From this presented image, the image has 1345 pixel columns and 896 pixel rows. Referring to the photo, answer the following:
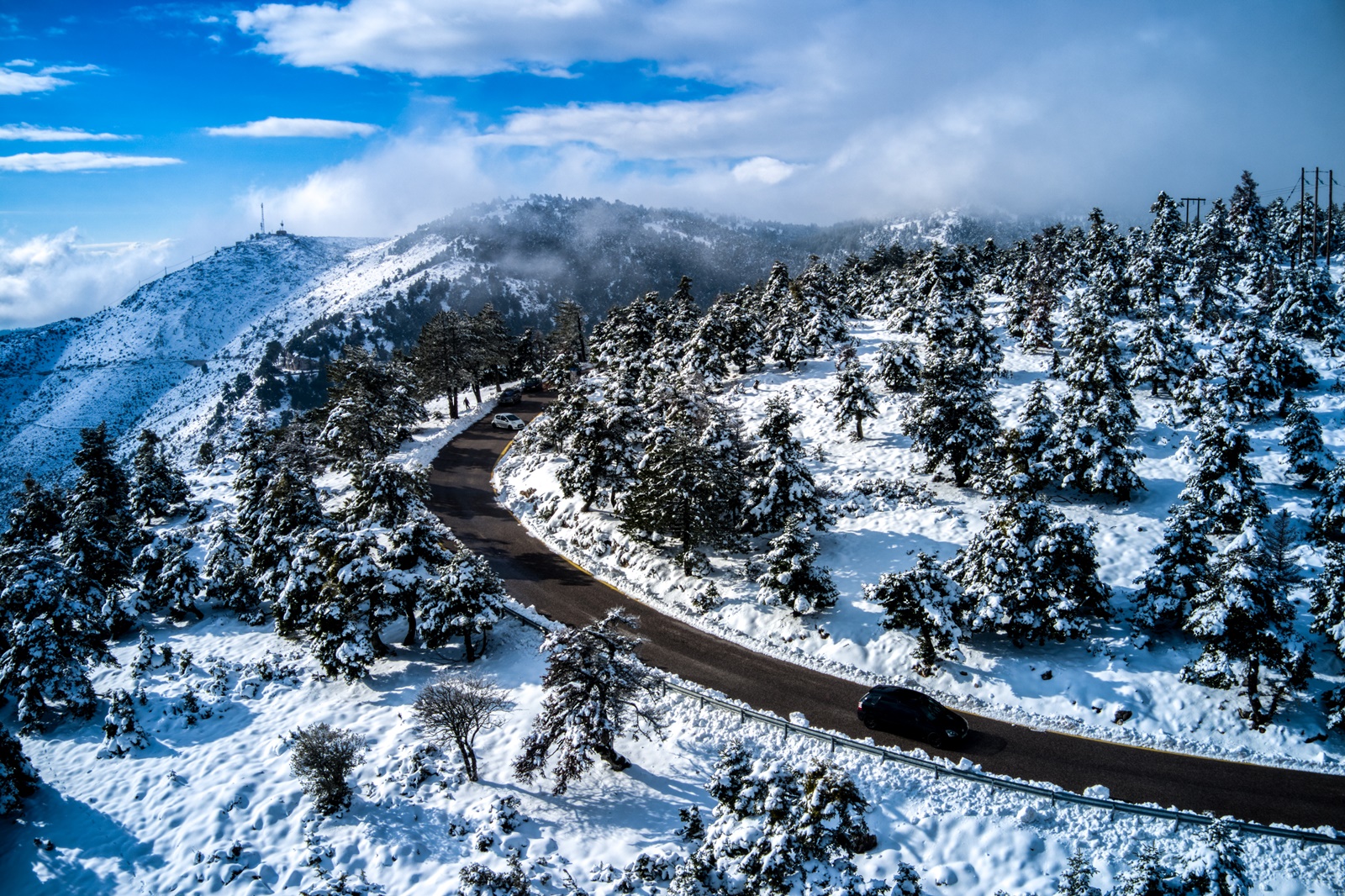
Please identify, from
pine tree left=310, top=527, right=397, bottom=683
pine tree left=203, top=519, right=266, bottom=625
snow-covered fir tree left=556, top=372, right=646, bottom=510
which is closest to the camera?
pine tree left=310, top=527, right=397, bottom=683

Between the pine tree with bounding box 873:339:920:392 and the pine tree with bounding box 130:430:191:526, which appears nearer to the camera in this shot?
the pine tree with bounding box 873:339:920:392

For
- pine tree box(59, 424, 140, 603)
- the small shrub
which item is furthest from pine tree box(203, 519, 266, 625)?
the small shrub

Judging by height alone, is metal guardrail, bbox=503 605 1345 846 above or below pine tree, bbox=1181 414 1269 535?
below

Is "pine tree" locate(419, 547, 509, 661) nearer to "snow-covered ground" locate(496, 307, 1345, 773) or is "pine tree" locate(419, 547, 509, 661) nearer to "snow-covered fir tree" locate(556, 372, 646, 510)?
"snow-covered ground" locate(496, 307, 1345, 773)

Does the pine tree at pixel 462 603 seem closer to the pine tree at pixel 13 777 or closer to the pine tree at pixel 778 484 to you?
the pine tree at pixel 13 777

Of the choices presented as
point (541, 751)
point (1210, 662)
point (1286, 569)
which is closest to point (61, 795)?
point (541, 751)

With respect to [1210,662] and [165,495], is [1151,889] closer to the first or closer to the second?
[1210,662]
